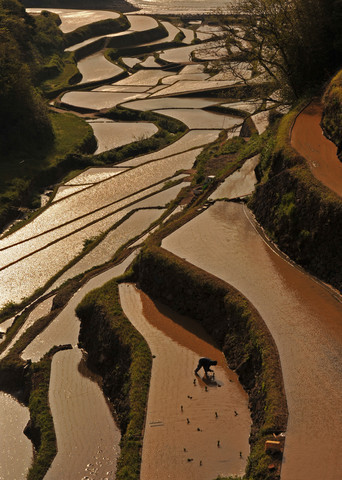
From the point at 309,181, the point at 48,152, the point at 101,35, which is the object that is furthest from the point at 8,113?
the point at 101,35

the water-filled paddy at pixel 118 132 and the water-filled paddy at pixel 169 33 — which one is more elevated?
the water-filled paddy at pixel 169 33

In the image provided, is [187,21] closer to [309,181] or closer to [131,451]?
[309,181]

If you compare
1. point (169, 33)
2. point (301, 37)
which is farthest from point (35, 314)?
point (169, 33)

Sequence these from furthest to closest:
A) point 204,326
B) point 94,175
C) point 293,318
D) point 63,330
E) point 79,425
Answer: point 94,175
point 63,330
point 204,326
point 79,425
point 293,318

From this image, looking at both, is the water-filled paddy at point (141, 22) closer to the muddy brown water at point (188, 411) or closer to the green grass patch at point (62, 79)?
the green grass patch at point (62, 79)

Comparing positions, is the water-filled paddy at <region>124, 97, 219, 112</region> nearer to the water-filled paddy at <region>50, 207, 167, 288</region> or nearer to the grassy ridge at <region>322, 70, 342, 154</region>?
the water-filled paddy at <region>50, 207, 167, 288</region>

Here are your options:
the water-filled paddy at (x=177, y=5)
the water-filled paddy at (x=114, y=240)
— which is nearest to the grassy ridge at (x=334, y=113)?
the water-filled paddy at (x=114, y=240)

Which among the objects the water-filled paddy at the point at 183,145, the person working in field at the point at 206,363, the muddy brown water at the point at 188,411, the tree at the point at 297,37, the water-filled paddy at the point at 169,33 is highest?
the tree at the point at 297,37

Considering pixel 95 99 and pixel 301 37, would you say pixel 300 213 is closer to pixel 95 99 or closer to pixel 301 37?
pixel 301 37
